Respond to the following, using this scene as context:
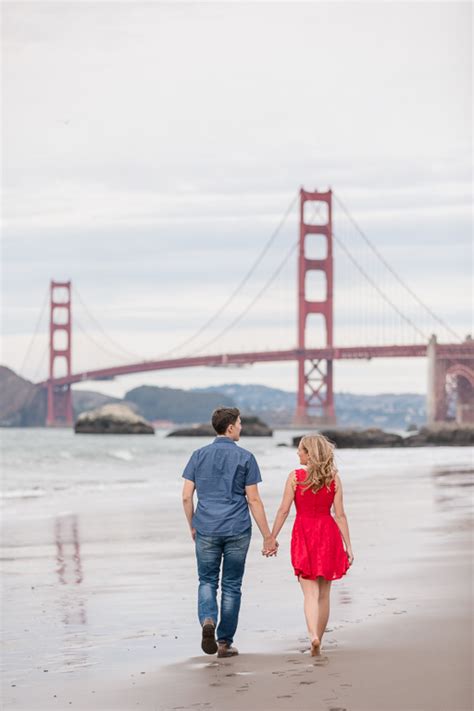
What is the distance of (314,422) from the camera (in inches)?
2594

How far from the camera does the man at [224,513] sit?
5.00 meters

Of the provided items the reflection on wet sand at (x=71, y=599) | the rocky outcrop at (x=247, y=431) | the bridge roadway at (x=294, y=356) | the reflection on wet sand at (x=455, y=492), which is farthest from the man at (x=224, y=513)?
the rocky outcrop at (x=247, y=431)

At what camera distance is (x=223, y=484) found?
5016mm

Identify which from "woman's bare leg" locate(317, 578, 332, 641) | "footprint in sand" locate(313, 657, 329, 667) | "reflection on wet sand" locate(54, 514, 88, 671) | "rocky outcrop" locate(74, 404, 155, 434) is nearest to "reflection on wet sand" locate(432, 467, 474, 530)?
"reflection on wet sand" locate(54, 514, 88, 671)

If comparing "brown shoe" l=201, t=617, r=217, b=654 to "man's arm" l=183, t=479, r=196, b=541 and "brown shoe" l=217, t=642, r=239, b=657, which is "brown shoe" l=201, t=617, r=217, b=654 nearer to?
"brown shoe" l=217, t=642, r=239, b=657

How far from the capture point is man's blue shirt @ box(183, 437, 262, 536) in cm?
500

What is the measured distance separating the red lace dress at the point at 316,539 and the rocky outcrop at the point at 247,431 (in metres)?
66.4

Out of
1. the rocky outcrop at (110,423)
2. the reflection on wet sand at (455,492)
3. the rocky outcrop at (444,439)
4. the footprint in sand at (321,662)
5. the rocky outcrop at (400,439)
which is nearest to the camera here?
the footprint in sand at (321,662)

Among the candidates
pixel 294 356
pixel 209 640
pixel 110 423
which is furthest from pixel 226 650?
pixel 110 423

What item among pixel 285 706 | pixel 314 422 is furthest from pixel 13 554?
pixel 314 422

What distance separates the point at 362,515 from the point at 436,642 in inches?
287

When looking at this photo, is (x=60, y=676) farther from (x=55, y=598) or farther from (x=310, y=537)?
(x=55, y=598)

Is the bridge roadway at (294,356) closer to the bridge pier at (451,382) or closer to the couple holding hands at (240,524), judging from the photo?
the bridge pier at (451,382)

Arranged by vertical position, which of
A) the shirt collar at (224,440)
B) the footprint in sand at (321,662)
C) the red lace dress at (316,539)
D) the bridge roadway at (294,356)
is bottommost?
the footprint in sand at (321,662)
